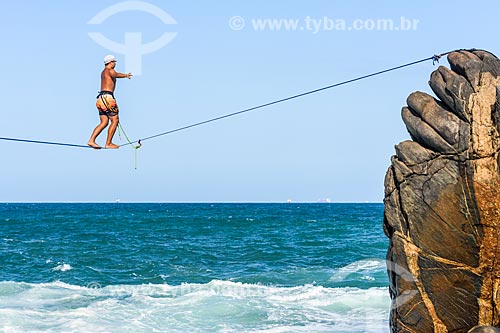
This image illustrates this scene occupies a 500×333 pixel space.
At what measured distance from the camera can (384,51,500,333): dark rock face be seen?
10.0 metres

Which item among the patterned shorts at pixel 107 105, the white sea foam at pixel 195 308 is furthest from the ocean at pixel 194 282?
the patterned shorts at pixel 107 105

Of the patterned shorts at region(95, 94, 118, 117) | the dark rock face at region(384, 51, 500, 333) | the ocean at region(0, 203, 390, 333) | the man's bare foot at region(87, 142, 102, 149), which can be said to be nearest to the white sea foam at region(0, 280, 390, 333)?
the ocean at region(0, 203, 390, 333)

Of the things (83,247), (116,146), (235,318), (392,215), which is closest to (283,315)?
(235,318)

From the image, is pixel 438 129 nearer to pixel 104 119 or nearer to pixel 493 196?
pixel 493 196

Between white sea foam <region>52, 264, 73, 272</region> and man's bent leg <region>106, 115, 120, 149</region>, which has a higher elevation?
man's bent leg <region>106, 115, 120, 149</region>

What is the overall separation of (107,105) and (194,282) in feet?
59.6

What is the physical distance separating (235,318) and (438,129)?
39.8 feet

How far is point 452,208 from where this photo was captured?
399 inches

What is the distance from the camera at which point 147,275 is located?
32688mm

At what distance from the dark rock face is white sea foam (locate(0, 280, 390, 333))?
336 inches

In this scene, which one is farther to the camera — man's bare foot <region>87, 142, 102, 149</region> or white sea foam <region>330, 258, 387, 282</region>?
white sea foam <region>330, 258, 387, 282</region>

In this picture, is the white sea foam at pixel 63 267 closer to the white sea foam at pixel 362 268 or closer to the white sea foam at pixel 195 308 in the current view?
the white sea foam at pixel 195 308

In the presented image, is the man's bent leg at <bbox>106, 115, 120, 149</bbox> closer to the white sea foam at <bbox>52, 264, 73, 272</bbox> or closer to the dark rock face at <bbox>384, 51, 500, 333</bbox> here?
the dark rock face at <bbox>384, 51, 500, 333</bbox>

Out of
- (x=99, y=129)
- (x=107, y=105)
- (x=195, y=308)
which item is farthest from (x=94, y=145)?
(x=195, y=308)
